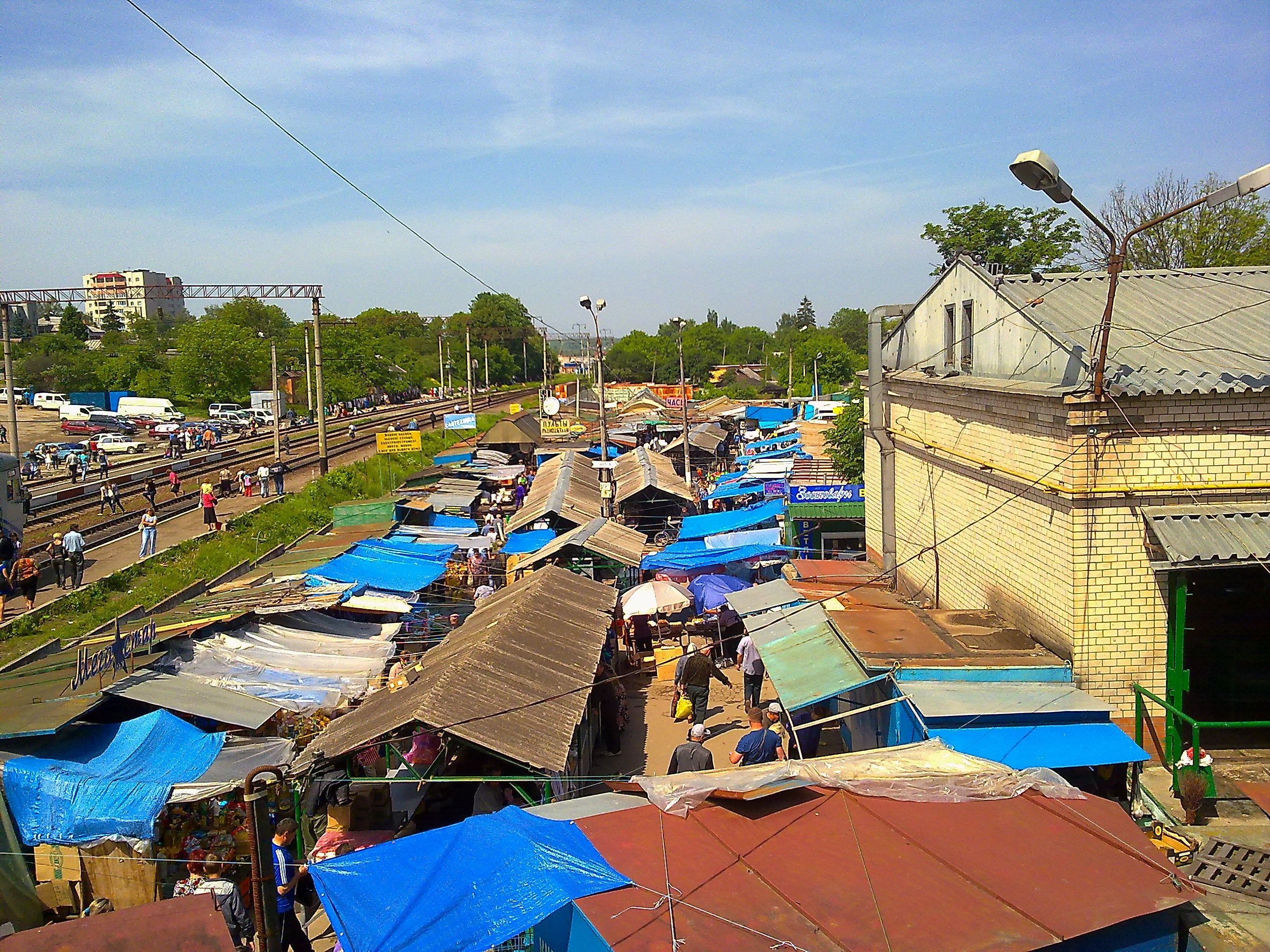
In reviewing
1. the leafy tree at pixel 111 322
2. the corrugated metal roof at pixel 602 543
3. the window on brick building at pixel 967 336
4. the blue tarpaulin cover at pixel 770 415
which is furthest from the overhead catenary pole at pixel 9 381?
the leafy tree at pixel 111 322

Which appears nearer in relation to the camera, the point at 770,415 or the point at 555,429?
the point at 555,429

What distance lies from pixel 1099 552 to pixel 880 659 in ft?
7.87

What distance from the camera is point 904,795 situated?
667 cm

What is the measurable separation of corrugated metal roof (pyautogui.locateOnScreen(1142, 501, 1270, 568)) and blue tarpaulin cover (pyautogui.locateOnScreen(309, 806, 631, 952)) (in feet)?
21.5

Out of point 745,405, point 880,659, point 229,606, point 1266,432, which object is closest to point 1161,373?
point 1266,432

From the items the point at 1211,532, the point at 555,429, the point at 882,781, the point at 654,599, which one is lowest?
→ the point at 654,599

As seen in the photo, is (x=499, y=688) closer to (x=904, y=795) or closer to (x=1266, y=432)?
(x=904, y=795)

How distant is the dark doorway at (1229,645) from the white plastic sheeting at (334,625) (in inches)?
428

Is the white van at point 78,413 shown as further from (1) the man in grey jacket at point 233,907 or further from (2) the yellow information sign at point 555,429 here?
(1) the man in grey jacket at point 233,907

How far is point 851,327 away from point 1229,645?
542ft

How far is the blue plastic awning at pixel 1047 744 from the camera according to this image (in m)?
8.35

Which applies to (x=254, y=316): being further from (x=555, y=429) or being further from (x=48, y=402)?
(x=555, y=429)

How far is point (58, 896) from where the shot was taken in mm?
8141

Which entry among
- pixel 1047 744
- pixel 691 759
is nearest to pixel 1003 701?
pixel 1047 744
